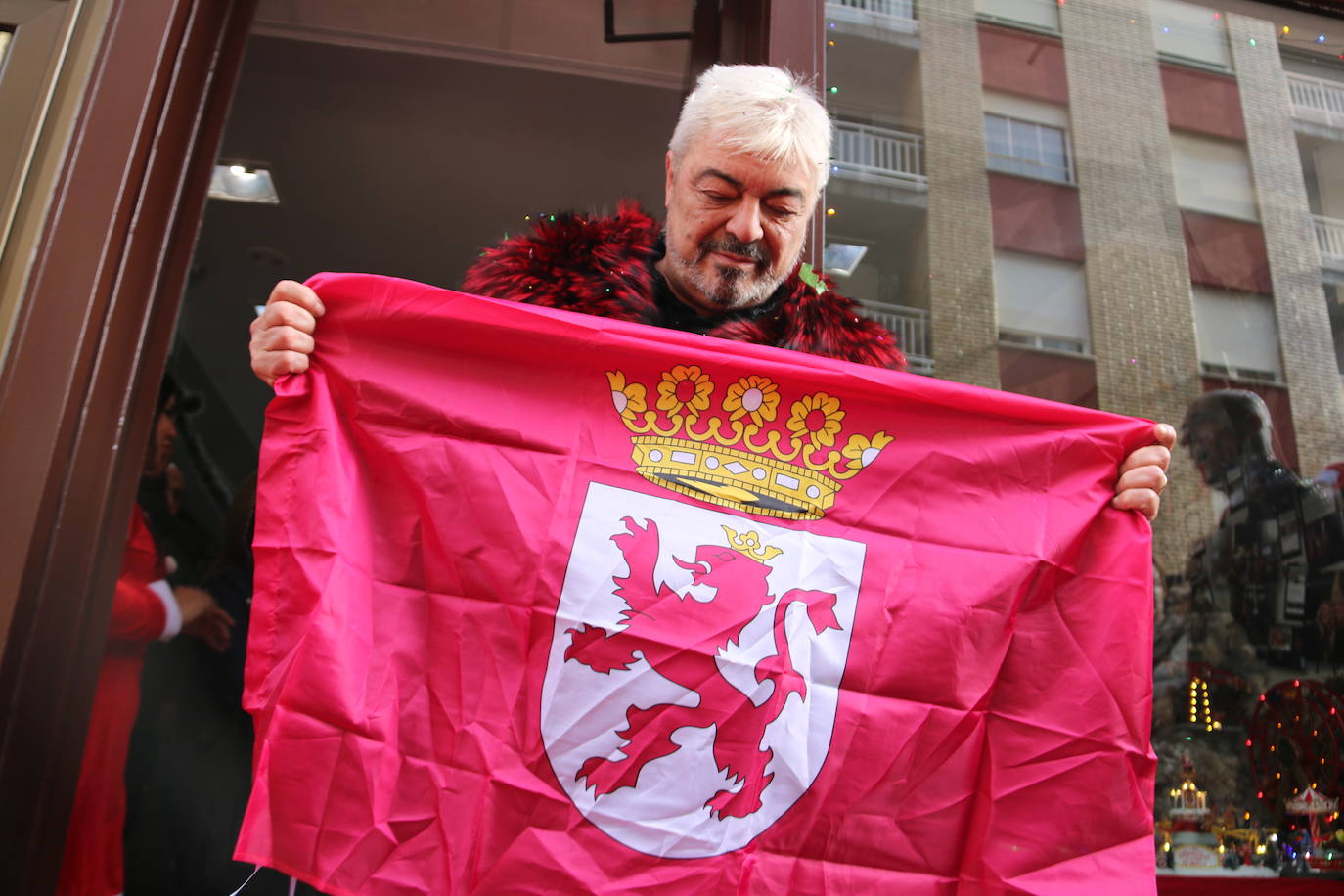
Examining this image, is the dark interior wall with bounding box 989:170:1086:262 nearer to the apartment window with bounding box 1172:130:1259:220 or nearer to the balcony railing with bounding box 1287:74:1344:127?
the apartment window with bounding box 1172:130:1259:220

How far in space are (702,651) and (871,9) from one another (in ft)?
7.25

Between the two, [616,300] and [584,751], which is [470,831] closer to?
[584,751]

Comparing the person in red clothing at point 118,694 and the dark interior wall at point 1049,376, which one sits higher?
the dark interior wall at point 1049,376

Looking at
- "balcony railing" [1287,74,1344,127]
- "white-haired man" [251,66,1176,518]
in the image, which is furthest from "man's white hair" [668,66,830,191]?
"balcony railing" [1287,74,1344,127]

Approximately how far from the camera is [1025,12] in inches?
124

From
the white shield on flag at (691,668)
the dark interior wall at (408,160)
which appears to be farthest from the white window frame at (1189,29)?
the white shield on flag at (691,668)

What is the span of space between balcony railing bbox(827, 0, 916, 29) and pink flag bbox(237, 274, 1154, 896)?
5.06ft

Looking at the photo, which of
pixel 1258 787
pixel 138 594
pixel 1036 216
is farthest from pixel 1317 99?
pixel 138 594

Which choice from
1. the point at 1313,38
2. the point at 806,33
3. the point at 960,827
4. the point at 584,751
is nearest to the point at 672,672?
the point at 584,751

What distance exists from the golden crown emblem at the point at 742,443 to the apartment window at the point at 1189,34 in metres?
2.26

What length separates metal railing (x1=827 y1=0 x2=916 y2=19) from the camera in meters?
2.94

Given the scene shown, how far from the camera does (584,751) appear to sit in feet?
5.01

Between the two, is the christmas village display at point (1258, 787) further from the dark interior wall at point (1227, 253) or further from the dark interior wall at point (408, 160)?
the dark interior wall at point (408, 160)

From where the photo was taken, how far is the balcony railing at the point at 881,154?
2832 mm
